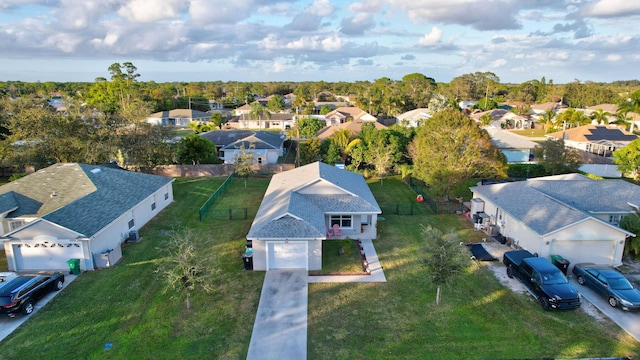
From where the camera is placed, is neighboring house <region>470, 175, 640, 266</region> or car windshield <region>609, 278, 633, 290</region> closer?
car windshield <region>609, 278, 633, 290</region>

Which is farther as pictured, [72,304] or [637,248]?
[637,248]

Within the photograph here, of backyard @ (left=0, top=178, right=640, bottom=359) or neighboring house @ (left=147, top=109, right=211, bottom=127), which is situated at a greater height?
neighboring house @ (left=147, top=109, right=211, bottom=127)

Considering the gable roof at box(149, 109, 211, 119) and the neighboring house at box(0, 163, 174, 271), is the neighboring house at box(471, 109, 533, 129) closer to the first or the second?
the gable roof at box(149, 109, 211, 119)

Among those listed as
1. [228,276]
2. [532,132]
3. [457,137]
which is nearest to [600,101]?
[532,132]

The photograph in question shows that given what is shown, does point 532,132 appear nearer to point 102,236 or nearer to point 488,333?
point 488,333

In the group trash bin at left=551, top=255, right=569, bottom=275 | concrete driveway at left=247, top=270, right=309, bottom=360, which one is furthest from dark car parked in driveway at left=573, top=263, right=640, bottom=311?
concrete driveway at left=247, top=270, right=309, bottom=360

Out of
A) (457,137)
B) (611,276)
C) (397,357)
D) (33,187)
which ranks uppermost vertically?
(457,137)
